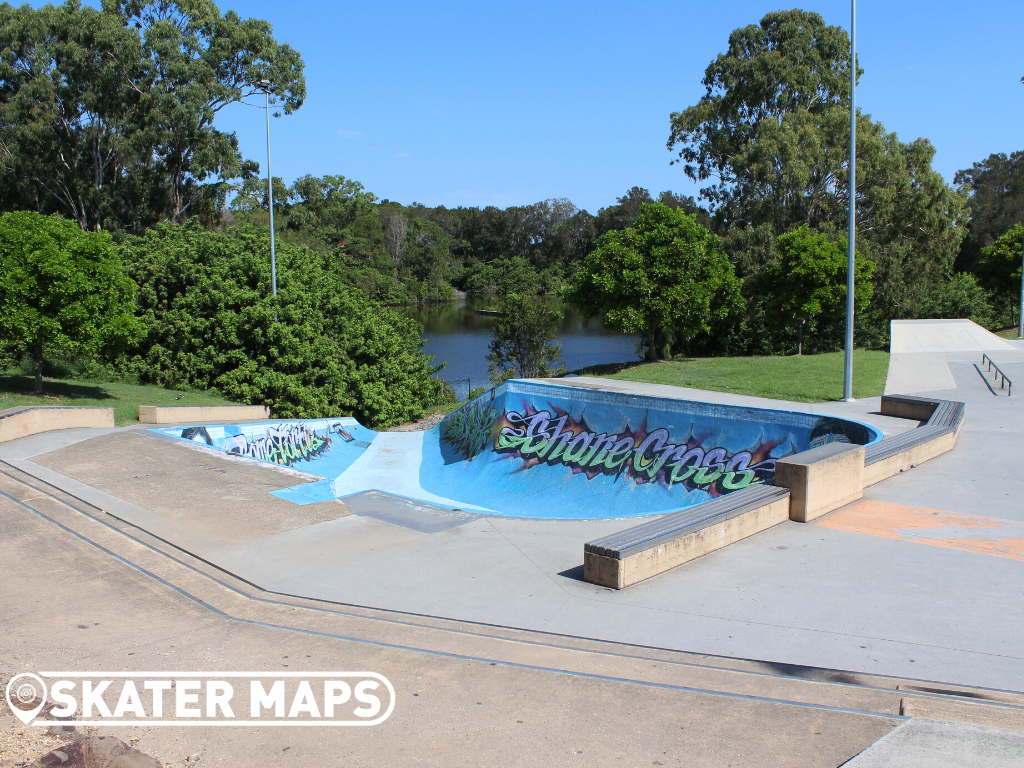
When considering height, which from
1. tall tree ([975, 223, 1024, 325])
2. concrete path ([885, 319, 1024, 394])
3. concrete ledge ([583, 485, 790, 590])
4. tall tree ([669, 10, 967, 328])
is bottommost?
concrete ledge ([583, 485, 790, 590])

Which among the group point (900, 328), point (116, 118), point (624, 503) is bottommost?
point (624, 503)

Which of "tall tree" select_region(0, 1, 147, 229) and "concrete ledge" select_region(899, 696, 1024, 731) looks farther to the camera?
"tall tree" select_region(0, 1, 147, 229)

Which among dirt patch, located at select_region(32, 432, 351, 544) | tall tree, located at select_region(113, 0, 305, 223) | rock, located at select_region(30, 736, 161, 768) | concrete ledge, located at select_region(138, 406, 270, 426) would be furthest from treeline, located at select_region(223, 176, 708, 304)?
rock, located at select_region(30, 736, 161, 768)

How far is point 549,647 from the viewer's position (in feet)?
22.0

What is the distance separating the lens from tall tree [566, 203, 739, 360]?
3016 centimetres

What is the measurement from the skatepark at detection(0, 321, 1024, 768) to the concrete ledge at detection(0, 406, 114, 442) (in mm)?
1869

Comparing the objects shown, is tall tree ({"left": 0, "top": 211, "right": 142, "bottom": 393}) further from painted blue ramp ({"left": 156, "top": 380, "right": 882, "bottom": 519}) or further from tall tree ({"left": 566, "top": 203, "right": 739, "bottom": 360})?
tall tree ({"left": 566, "top": 203, "right": 739, "bottom": 360})

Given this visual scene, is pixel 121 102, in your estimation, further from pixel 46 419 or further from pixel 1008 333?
pixel 1008 333

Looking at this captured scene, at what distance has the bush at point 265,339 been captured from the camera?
1018 inches

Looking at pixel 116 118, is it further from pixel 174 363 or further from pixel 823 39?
pixel 823 39

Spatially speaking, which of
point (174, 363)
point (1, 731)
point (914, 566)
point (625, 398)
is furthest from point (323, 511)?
point (174, 363)

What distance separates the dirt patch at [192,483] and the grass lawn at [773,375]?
14011 mm

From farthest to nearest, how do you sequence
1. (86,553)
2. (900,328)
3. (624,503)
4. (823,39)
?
Result: (823,39)
(900,328)
(624,503)
(86,553)

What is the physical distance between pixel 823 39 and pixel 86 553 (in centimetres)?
4625
